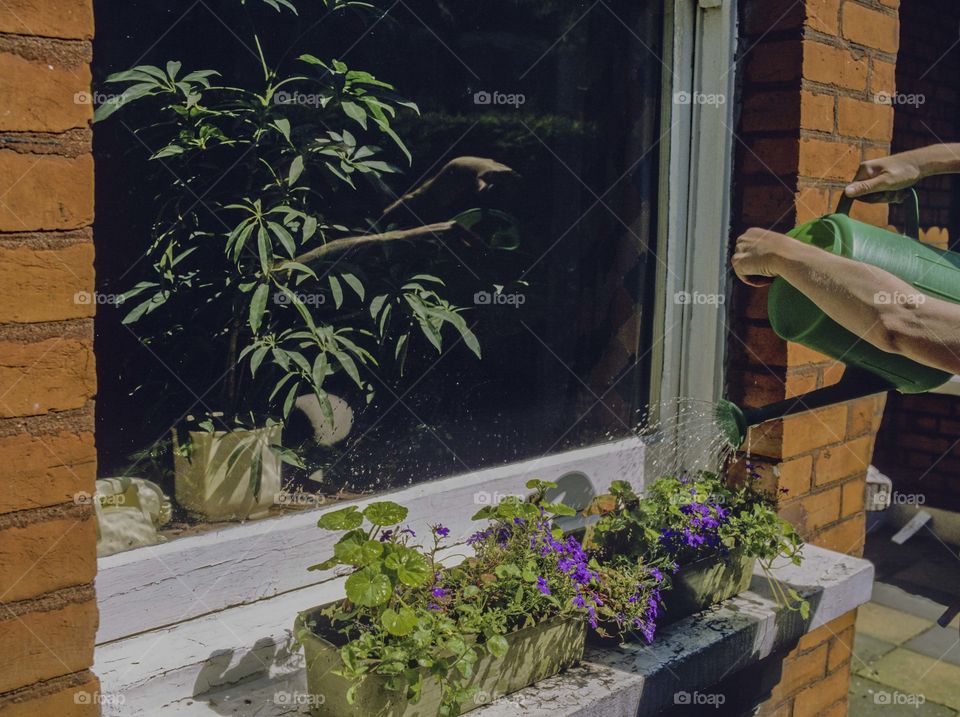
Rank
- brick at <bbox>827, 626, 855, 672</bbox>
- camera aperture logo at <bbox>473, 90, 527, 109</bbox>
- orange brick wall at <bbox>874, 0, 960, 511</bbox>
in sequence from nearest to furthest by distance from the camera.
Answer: camera aperture logo at <bbox>473, 90, 527, 109</bbox> < brick at <bbox>827, 626, 855, 672</bbox> < orange brick wall at <bbox>874, 0, 960, 511</bbox>

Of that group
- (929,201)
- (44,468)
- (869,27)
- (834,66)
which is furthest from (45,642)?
(929,201)

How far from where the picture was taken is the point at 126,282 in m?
1.63

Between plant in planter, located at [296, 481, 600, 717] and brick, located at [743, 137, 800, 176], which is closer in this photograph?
plant in planter, located at [296, 481, 600, 717]

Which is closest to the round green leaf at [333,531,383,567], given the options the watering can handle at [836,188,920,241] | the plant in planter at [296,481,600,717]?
the plant in planter at [296,481,600,717]

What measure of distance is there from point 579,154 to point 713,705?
1364 millimetres

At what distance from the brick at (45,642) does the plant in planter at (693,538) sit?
988 millimetres

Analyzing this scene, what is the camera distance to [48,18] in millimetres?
1204

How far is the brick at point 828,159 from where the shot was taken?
7.79 feet

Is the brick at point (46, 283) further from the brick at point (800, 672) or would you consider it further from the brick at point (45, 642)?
the brick at point (800, 672)

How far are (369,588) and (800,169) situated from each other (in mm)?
1528

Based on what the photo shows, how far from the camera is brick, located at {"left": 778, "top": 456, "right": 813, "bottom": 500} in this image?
2439 mm

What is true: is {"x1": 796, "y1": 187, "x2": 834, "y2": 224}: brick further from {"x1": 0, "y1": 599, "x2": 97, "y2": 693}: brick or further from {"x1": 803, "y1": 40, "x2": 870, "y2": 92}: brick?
{"x1": 0, "y1": 599, "x2": 97, "y2": 693}: brick

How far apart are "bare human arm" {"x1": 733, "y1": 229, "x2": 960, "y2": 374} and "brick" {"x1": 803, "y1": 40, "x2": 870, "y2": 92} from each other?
102 centimetres

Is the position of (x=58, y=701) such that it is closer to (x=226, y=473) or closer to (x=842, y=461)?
(x=226, y=473)
